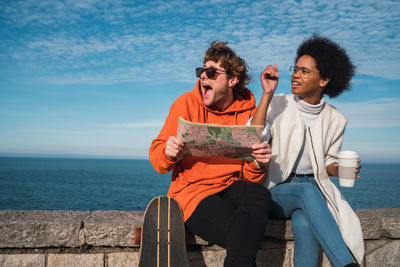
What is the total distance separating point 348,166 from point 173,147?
47.1 inches

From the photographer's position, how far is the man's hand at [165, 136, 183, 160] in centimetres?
199

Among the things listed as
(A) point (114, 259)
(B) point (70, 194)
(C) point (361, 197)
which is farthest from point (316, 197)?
(C) point (361, 197)

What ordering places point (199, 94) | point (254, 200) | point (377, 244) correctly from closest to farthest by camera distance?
1. point (254, 200)
2. point (199, 94)
3. point (377, 244)

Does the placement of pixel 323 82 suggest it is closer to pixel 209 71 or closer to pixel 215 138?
pixel 209 71

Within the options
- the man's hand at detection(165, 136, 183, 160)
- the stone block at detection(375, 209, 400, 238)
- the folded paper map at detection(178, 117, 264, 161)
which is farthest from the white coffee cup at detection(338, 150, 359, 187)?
the man's hand at detection(165, 136, 183, 160)

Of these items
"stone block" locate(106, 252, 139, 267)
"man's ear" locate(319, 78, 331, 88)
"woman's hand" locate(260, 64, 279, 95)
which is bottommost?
"stone block" locate(106, 252, 139, 267)

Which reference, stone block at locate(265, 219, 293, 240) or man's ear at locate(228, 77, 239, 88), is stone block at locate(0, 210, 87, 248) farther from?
man's ear at locate(228, 77, 239, 88)

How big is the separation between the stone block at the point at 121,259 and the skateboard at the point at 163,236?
0.43m

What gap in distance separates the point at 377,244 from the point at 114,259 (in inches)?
86.1

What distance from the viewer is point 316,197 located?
217cm

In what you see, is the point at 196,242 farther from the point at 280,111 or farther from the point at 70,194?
the point at 70,194

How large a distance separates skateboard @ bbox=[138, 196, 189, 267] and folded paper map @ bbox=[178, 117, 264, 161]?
14.2 inches

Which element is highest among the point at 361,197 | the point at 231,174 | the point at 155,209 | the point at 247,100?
the point at 247,100

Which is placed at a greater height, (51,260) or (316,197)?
(316,197)
